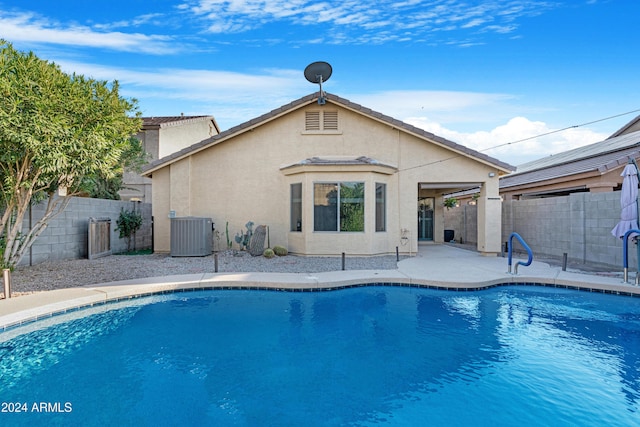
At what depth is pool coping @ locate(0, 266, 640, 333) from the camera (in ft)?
25.3

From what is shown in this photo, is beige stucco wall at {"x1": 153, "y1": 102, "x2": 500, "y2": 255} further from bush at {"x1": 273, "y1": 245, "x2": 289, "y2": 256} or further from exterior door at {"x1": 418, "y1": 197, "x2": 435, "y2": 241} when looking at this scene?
exterior door at {"x1": 418, "y1": 197, "x2": 435, "y2": 241}

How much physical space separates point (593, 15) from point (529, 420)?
559 inches

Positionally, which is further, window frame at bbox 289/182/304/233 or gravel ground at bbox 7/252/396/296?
window frame at bbox 289/182/304/233

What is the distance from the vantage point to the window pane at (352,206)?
531 inches

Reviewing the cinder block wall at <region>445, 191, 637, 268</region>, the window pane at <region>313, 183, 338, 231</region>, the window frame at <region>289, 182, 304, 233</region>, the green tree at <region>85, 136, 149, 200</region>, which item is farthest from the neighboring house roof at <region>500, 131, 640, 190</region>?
the green tree at <region>85, 136, 149, 200</region>

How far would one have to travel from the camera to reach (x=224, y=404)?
4.01m

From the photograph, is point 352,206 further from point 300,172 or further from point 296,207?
point 300,172

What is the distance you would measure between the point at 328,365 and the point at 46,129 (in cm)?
768

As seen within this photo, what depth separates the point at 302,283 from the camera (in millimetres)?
8867

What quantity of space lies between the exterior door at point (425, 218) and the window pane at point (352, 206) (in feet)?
27.0

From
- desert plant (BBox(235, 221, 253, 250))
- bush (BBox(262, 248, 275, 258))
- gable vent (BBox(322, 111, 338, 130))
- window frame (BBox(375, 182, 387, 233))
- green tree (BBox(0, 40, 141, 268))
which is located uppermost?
gable vent (BBox(322, 111, 338, 130))

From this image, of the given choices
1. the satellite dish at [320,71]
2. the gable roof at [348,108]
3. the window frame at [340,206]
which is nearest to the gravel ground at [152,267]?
the window frame at [340,206]

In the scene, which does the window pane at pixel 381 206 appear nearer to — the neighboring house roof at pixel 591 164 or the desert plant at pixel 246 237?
the desert plant at pixel 246 237

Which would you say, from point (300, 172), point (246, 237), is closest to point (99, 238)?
point (246, 237)
